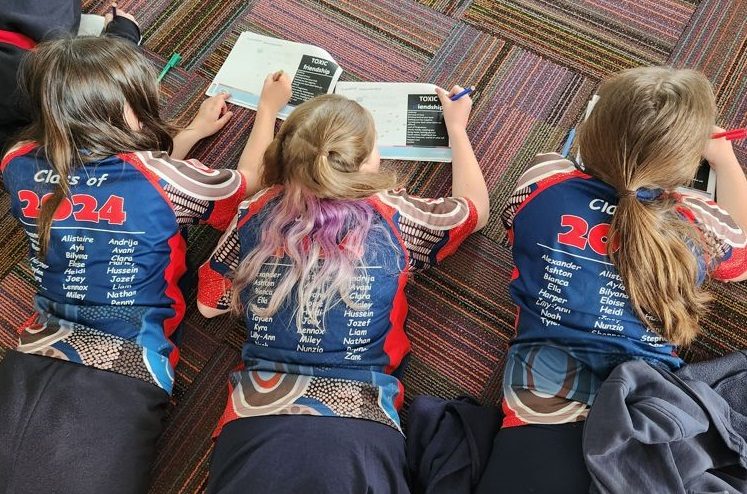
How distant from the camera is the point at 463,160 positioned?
1.27 meters

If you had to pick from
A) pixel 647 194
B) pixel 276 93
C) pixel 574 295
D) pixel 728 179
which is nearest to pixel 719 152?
pixel 728 179

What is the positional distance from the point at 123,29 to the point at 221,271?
2.32ft

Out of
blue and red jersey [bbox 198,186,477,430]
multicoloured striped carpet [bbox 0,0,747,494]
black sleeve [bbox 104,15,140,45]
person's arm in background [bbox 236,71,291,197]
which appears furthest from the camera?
black sleeve [bbox 104,15,140,45]

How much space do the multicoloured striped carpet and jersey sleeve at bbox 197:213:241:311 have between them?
123mm

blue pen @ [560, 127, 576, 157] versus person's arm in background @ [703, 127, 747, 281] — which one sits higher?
person's arm in background @ [703, 127, 747, 281]

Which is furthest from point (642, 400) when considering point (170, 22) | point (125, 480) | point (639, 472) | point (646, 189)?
point (170, 22)

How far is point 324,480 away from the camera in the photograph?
2.82 feet

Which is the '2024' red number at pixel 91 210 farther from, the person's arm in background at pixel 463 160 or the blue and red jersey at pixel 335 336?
the person's arm in background at pixel 463 160

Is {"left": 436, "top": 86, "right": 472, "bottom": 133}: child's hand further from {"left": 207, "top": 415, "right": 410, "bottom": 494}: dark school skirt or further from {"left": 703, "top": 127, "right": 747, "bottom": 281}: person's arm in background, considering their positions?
{"left": 207, "top": 415, "right": 410, "bottom": 494}: dark school skirt

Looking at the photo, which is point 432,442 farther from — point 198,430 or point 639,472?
point 198,430

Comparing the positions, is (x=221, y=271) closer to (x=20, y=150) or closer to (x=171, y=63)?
(x=20, y=150)

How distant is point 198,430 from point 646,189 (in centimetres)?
94

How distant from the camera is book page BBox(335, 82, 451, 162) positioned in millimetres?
1328

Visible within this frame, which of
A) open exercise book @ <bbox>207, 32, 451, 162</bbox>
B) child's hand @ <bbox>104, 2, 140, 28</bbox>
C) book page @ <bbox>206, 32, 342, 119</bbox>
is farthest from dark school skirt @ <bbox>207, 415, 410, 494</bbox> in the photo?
child's hand @ <bbox>104, 2, 140, 28</bbox>
